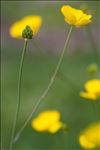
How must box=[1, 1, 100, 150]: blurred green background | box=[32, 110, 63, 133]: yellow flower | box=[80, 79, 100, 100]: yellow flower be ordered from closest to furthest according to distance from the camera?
box=[80, 79, 100, 100]: yellow flower → box=[32, 110, 63, 133]: yellow flower → box=[1, 1, 100, 150]: blurred green background

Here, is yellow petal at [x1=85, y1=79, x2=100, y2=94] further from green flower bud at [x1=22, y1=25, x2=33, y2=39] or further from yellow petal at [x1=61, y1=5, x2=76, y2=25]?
green flower bud at [x1=22, y1=25, x2=33, y2=39]

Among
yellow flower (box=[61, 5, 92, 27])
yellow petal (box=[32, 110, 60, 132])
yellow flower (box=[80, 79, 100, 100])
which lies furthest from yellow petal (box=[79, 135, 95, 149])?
yellow petal (box=[32, 110, 60, 132])

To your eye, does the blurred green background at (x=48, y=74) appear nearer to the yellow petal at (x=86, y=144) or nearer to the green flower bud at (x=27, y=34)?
the yellow petal at (x=86, y=144)

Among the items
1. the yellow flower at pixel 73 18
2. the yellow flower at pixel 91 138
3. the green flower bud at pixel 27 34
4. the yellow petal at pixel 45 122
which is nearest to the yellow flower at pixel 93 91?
the yellow flower at pixel 91 138

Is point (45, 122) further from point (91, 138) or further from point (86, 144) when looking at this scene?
point (86, 144)

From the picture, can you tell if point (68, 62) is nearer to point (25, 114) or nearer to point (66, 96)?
point (66, 96)

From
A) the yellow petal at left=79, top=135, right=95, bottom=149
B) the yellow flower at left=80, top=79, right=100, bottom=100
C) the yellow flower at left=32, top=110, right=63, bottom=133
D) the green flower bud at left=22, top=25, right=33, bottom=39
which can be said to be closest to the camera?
the green flower bud at left=22, top=25, right=33, bottom=39

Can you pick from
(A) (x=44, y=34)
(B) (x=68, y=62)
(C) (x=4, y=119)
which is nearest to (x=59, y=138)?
(C) (x=4, y=119)

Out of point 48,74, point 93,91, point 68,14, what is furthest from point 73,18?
point 48,74
